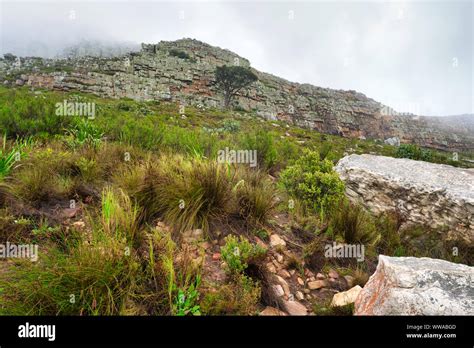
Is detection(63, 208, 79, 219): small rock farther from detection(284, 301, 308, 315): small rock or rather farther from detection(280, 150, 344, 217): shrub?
detection(280, 150, 344, 217): shrub

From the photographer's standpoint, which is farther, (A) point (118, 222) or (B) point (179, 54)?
(B) point (179, 54)

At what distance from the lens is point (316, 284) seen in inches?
108

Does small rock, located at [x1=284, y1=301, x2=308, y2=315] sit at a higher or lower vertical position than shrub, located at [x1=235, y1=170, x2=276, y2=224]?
lower

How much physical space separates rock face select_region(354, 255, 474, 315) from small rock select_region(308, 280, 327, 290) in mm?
421

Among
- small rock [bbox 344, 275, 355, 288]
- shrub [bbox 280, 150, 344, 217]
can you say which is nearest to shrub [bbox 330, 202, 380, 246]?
shrub [bbox 280, 150, 344, 217]

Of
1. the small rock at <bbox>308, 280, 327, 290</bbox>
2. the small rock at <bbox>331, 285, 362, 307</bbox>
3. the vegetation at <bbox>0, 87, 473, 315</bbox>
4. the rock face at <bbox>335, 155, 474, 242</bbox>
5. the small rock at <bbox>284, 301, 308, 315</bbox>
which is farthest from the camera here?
the rock face at <bbox>335, 155, 474, 242</bbox>

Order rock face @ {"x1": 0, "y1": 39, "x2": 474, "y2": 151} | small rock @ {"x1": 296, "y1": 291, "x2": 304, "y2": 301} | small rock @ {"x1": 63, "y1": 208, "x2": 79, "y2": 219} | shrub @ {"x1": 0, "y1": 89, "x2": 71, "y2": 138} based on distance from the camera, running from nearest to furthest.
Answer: small rock @ {"x1": 296, "y1": 291, "x2": 304, "y2": 301}, small rock @ {"x1": 63, "y1": 208, "x2": 79, "y2": 219}, shrub @ {"x1": 0, "y1": 89, "x2": 71, "y2": 138}, rock face @ {"x1": 0, "y1": 39, "x2": 474, "y2": 151}

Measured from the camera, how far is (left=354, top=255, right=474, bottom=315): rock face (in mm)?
1874

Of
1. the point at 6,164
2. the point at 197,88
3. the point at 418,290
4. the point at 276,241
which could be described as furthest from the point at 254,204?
the point at 197,88

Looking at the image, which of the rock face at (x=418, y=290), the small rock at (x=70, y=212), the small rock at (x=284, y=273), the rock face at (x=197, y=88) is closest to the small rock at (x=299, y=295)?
the small rock at (x=284, y=273)

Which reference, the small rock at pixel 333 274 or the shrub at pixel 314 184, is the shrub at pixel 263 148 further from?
the small rock at pixel 333 274

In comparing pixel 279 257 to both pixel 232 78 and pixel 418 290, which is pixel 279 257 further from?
pixel 232 78

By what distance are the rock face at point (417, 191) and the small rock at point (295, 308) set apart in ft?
11.3

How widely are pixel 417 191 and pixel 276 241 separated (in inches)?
129
